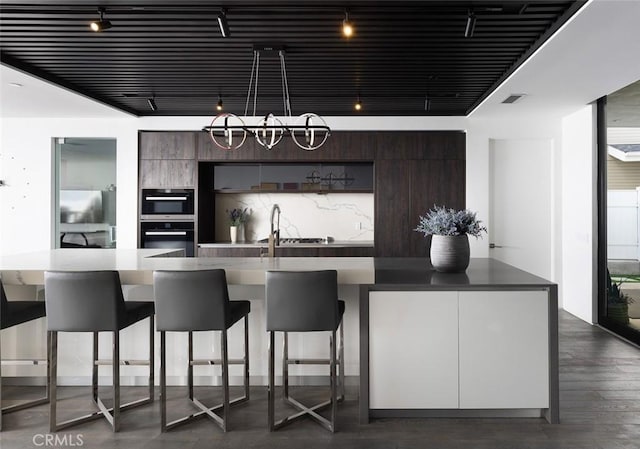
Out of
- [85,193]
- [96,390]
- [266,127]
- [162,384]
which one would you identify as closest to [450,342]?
[162,384]

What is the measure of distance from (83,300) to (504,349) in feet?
8.24

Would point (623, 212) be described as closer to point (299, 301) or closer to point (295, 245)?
point (295, 245)

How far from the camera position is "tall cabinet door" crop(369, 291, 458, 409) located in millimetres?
3004

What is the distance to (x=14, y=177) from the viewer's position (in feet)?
21.0

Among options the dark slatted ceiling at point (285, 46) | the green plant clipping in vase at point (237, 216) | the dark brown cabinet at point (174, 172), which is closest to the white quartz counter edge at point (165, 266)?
the dark slatted ceiling at point (285, 46)

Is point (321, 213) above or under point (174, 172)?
under

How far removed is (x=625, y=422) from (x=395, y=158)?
13.5 feet

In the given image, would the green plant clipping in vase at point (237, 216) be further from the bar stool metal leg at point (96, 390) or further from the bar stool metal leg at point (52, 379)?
the bar stool metal leg at point (52, 379)

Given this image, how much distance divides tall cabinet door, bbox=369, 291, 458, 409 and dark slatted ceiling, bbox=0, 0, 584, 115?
1977 mm

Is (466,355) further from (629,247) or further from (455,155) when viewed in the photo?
(455,155)

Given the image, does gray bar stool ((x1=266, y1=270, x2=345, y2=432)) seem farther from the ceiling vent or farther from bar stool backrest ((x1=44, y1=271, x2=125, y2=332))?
the ceiling vent

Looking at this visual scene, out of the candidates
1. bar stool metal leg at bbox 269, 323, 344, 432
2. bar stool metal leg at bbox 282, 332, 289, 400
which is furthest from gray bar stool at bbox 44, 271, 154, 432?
bar stool metal leg at bbox 282, 332, 289, 400

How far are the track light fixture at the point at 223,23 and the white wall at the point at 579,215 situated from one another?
14.0ft

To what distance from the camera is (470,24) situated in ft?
11.0
